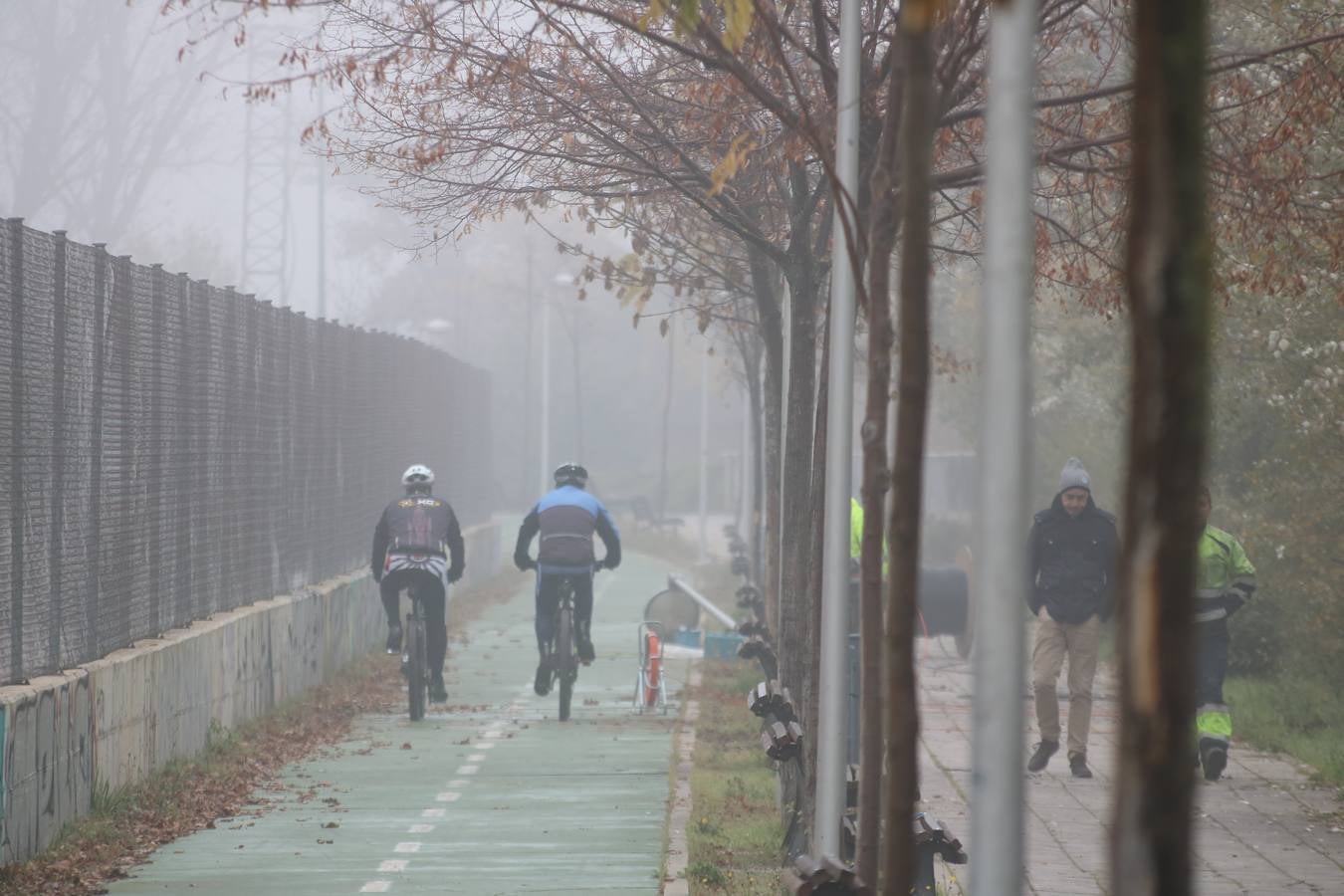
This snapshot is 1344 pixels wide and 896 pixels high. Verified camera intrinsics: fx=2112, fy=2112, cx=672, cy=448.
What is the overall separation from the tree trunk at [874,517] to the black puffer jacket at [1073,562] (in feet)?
23.8

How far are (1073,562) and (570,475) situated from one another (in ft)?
16.4

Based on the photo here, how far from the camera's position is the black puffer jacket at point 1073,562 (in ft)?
41.6

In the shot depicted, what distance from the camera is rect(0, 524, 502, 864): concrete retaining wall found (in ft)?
29.6

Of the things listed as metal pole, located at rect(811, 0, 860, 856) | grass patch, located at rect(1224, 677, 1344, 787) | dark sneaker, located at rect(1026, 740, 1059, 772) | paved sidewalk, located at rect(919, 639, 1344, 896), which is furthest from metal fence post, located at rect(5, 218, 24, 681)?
grass patch, located at rect(1224, 677, 1344, 787)

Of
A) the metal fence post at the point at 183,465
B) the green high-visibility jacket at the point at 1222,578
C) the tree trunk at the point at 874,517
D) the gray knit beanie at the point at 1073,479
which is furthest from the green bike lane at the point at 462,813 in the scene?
the tree trunk at the point at 874,517

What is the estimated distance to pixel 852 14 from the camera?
7.58m

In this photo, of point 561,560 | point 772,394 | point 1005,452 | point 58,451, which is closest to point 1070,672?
point 772,394

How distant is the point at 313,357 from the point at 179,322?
5.67 meters

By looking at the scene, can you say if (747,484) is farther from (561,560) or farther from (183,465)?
(183,465)

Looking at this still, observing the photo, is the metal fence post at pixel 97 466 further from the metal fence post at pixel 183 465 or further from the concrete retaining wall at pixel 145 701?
the metal fence post at pixel 183 465

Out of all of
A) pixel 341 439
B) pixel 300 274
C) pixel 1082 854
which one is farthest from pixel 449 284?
pixel 1082 854

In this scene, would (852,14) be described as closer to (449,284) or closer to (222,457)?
(222,457)

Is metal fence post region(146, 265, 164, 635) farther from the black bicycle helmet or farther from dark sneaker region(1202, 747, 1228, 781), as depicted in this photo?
dark sneaker region(1202, 747, 1228, 781)

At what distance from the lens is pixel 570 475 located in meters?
16.5
